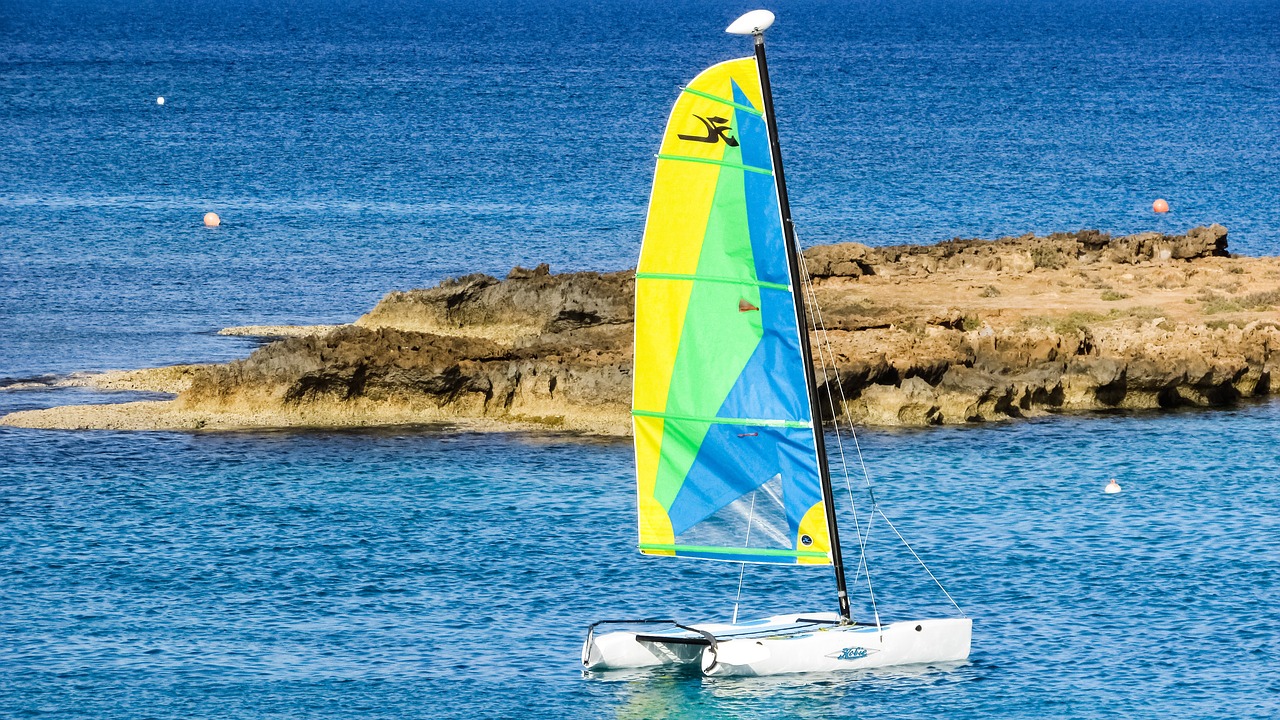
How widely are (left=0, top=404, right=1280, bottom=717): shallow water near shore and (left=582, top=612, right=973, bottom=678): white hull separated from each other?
357mm

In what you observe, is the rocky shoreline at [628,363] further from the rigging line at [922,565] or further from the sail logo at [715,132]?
the sail logo at [715,132]

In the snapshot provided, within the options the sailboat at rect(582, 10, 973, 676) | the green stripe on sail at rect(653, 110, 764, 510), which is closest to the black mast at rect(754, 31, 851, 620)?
the sailboat at rect(582, 10, 973, 676)

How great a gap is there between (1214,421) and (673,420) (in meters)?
28.6

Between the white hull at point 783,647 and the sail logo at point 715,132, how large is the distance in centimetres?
838

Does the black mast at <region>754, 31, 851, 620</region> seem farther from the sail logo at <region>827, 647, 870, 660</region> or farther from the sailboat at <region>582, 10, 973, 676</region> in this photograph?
the sail logo at <region>827, 647, 870, 660</region>

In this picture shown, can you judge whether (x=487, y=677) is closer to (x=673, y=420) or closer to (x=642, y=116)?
(x=673, y=420)

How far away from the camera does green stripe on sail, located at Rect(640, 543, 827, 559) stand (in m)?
31.1

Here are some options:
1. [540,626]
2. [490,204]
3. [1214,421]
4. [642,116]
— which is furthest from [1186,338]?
[642,116]

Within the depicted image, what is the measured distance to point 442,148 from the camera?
430 feet

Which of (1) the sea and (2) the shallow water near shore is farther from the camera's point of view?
(1) the sea

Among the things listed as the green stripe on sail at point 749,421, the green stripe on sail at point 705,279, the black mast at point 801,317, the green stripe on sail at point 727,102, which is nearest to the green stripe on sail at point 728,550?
the black mast at point 801,317

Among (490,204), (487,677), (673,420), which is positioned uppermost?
(490,204)

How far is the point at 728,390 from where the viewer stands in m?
30.6

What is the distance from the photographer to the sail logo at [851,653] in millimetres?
31188
